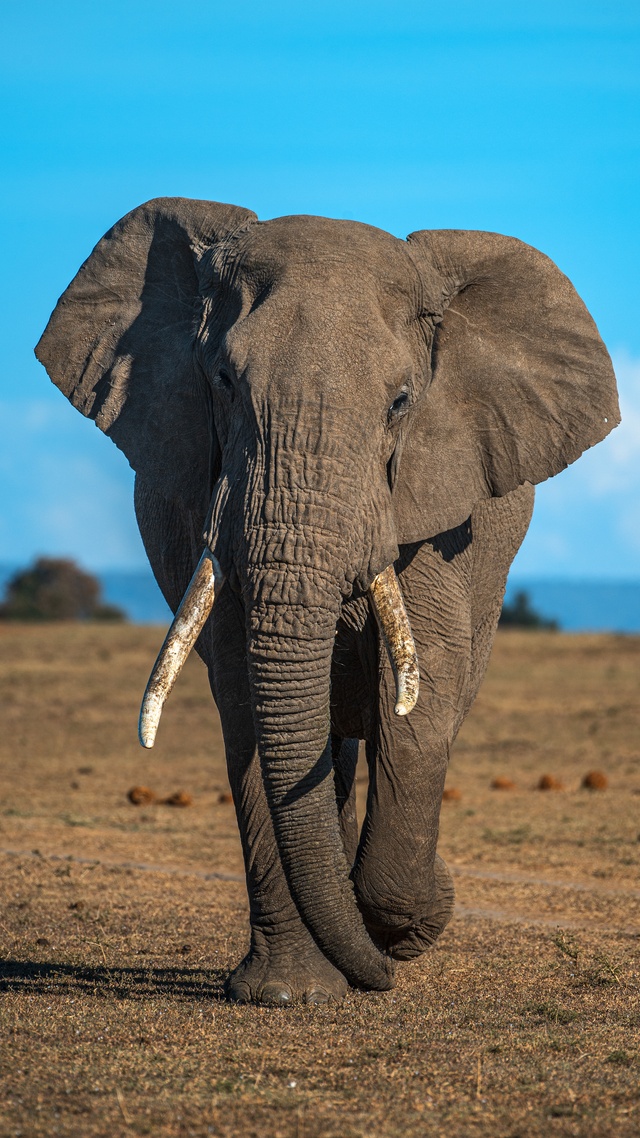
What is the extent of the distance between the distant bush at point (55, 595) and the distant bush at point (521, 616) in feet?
41.7

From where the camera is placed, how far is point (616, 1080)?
5309 mm

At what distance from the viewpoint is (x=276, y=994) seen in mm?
Result: 6605

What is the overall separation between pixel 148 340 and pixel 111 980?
2891 mm

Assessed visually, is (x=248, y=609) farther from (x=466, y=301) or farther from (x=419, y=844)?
(x=466, y=301)

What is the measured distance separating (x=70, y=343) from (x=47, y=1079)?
3.68 metres

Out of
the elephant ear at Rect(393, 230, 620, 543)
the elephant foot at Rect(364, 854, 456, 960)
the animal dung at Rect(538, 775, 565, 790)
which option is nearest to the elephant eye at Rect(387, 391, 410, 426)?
the elephant ear at Rect(393, 230, 620, 543)

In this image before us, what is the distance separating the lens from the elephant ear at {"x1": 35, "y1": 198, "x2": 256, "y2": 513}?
6723 millimetres

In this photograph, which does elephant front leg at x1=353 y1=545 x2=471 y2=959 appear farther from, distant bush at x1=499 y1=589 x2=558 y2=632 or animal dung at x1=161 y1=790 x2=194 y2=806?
distant bush at x1=499 y1=589 x2=558 y2=632

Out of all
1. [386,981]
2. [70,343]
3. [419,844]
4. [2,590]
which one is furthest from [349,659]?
[2,590]

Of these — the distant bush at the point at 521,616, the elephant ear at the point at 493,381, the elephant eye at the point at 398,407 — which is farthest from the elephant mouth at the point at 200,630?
the distant bush at the point at 521,616

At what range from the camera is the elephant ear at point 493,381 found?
662cm

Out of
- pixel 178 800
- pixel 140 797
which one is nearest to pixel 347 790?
pixel 178 800

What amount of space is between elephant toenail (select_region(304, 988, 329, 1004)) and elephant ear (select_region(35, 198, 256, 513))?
2.10 meters

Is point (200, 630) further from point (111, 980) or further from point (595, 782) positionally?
point (595, 782)
